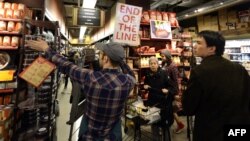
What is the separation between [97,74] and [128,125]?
10.0 feet

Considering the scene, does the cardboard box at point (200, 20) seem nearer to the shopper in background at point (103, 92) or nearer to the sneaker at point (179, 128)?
the sneaker at point (179, 128)

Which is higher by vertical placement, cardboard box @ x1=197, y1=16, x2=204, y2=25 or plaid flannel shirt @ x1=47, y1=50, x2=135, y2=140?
cardboard box @ x1=197, y1=16, x2=204, y2=25

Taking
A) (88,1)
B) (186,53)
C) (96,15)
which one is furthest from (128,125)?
(96,15)

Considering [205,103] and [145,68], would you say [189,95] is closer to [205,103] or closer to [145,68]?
[205,103]

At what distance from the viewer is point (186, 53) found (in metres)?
6.55

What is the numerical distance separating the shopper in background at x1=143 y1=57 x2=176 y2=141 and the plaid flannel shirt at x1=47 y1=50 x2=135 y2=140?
4.56ft

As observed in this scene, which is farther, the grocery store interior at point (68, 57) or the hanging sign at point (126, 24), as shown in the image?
the hanging sign at point (126, 24)

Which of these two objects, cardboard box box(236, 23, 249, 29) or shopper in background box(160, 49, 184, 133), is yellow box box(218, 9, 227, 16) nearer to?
cardboard box box(236, 23, 249, 29)

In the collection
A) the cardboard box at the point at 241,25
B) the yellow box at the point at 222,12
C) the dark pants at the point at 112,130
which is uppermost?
the yellow box at the point at 222,12

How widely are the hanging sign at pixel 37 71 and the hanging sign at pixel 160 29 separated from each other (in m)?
3.94

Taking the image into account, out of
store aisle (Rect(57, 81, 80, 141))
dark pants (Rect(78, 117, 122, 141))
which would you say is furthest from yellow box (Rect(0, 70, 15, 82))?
dark pants (Rect(78, 117, 122, 141))

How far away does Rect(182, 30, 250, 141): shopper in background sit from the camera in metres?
1.71

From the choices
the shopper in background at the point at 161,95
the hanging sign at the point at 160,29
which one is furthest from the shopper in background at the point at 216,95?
the hanging sign at the point at 160,29

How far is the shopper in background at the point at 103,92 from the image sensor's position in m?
1.61
